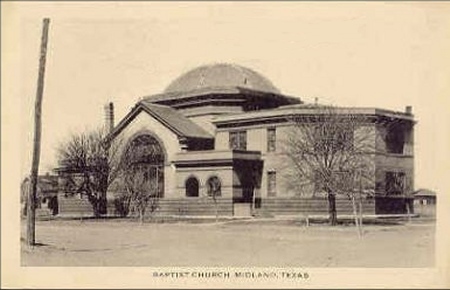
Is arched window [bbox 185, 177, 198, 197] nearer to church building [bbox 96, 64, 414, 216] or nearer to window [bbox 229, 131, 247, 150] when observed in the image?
church building [bbox 96, 64, 414, 216]

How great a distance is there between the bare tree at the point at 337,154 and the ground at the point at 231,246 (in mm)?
211

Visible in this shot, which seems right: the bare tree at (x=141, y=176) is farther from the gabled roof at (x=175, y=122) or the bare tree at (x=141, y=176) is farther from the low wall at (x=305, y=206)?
the low wall at (x=305, y=206)

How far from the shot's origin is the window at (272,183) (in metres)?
4.35

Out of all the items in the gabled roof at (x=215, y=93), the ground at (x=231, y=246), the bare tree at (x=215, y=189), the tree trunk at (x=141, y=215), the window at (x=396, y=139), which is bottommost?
the ground at (x=231, y=246)

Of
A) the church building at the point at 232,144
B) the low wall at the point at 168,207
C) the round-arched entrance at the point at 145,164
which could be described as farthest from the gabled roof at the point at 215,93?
the low wall at the point at 168,207

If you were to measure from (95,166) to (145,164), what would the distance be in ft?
1.10

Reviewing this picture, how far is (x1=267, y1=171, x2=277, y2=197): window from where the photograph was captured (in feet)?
14.3

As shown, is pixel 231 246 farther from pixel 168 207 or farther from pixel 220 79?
pixel 220 79

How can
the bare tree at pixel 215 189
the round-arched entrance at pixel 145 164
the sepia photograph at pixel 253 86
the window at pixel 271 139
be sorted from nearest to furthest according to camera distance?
1. the sepia photograph at pixel 253 86
2. the round-arched entrance at pixel 145 164
3. the window at pixel 271 139
4. the bare tree at pixel 215 189

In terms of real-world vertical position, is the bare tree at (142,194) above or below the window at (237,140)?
below

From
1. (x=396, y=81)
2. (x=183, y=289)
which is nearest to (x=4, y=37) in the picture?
(x=183, y=289)

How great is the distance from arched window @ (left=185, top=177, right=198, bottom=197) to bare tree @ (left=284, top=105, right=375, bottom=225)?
587 millimetres

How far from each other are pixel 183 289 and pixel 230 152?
3.29 ft

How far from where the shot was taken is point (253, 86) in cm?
425
